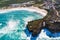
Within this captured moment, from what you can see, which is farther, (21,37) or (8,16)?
(8,16)

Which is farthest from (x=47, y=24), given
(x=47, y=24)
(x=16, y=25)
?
(x=16, y=25)

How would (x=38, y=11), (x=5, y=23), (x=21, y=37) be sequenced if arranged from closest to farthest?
(x=21, y=37) → (x=5, y=23) → (x=38, y=11)

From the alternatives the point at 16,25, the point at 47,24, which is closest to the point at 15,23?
the point at 16,25

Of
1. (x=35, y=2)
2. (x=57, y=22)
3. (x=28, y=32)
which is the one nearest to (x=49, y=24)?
(x=57, y=22)

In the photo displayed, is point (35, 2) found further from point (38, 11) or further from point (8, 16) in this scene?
point (8, 16)

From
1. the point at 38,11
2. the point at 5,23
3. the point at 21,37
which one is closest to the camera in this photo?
the point at 21,37

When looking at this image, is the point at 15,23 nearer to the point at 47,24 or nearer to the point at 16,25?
the point at 16,25

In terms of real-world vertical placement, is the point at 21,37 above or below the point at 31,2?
below
